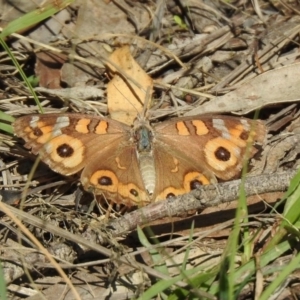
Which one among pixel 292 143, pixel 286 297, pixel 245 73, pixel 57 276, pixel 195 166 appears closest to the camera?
pixel 286 297

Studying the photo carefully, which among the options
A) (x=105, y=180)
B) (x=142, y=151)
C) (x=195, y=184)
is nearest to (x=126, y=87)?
(x=142, y=151)

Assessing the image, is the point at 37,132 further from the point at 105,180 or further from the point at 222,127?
A: the point at 222,127

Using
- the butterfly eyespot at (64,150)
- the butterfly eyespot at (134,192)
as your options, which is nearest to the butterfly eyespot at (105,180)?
the butterfly eyespot at (134,192)

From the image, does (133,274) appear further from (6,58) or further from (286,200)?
(6,58)

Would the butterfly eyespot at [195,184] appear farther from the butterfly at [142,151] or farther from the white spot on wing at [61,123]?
the white spot on wing at [61,123]

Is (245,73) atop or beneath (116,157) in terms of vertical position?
atop

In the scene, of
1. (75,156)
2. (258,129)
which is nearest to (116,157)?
(75,156)

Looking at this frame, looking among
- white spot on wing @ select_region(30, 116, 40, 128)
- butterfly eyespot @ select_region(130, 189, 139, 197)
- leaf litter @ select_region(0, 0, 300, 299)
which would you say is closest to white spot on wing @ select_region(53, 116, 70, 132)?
white spot on wing @ select_region(30, 116, 40, 128)
